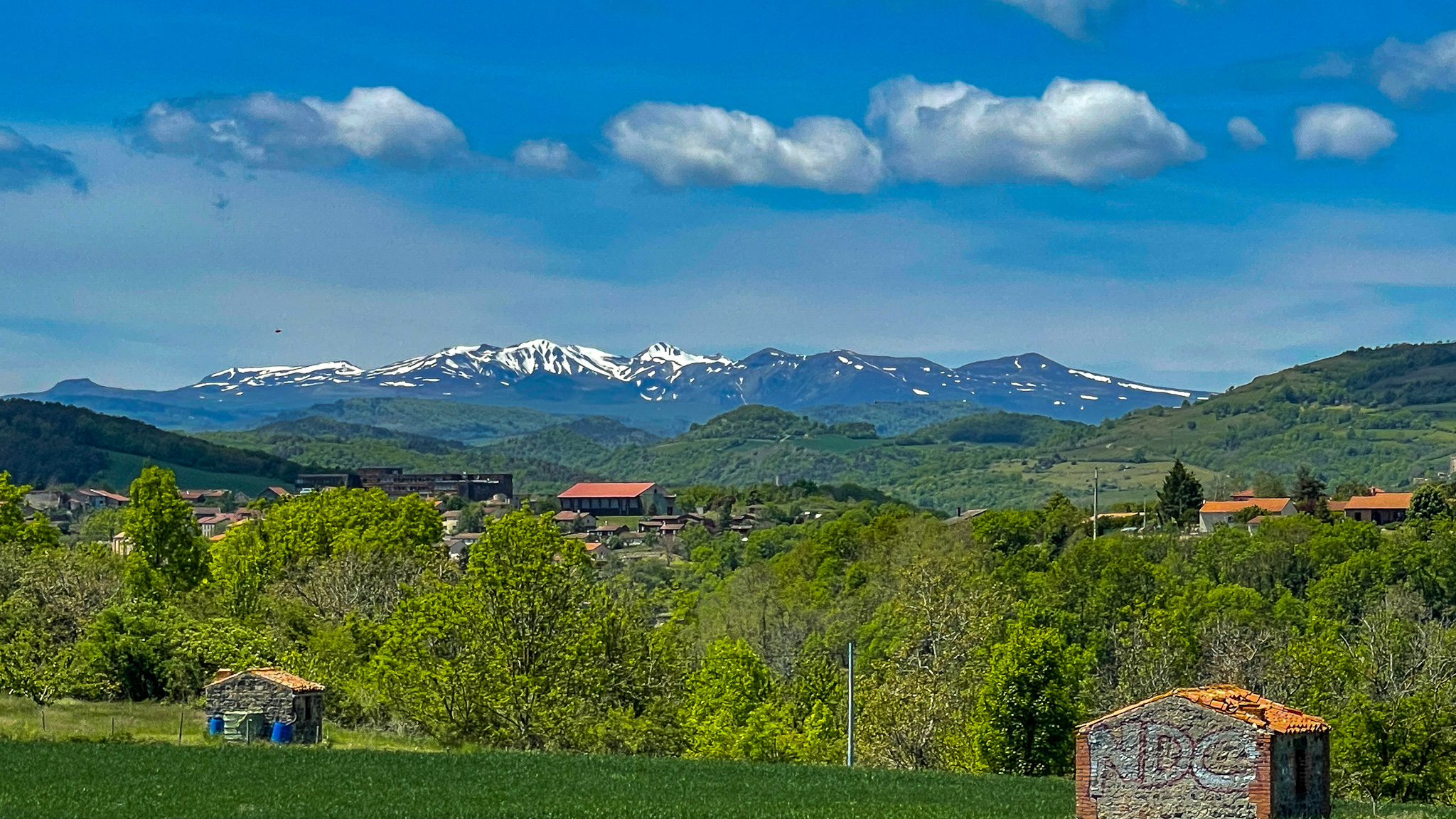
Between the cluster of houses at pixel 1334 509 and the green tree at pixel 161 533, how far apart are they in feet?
394

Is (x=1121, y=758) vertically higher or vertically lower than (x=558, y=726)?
higher

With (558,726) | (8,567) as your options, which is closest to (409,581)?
(8,567)

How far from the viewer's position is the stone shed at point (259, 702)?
54.1m

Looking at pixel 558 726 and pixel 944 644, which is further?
pixel 944 644

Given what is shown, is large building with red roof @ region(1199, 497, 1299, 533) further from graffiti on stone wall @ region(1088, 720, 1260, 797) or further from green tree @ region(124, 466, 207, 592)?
graffiti on stone wall @ region(1088, 720, 1260, 797)

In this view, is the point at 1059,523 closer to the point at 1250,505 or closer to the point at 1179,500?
the point at 1179,500

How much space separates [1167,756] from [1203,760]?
2.28 feet

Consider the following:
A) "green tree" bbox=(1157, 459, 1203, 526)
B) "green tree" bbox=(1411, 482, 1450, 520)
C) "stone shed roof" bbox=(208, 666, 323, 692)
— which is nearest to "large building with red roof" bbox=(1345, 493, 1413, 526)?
"green tree" bbox=(1157, 459, 1203, 526)

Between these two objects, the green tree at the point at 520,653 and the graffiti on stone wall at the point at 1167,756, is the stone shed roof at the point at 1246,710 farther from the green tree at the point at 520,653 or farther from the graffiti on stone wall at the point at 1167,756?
the green tree at the point at 520,653

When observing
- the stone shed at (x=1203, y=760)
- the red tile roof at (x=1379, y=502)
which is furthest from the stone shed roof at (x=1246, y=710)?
the red tile roof at (x=1379, y=502)

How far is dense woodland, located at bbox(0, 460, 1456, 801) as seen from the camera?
205 ft

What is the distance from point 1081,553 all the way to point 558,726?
66.3 metres

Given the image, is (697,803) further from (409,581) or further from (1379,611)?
(1379,611)

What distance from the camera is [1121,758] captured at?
33.4m
